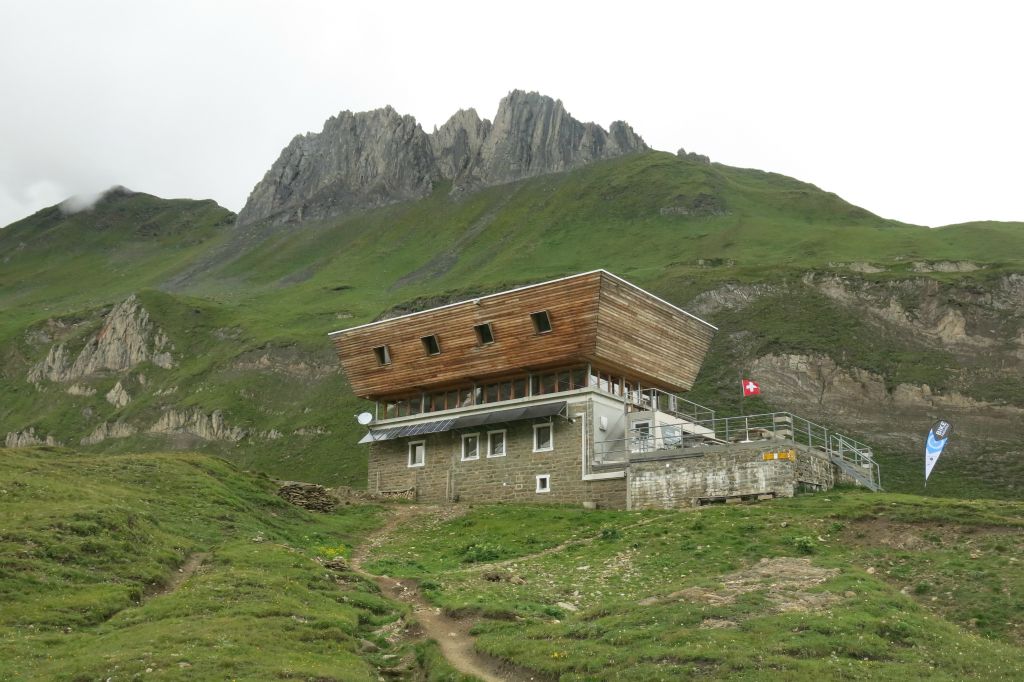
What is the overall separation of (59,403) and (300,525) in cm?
10817

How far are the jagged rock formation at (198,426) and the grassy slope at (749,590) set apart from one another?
71.5 metres

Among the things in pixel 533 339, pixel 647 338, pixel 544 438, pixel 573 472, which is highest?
pixel 647 338

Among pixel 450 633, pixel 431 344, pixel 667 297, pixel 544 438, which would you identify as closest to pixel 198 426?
pixel 667 297

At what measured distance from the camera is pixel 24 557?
25.1 meters

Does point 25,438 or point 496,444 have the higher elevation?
point 25,438

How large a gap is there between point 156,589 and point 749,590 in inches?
635

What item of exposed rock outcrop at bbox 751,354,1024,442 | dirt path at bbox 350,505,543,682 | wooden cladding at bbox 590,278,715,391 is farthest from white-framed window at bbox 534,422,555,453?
exposed rock outcrop at bbox 751,354,1024,442

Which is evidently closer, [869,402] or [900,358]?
[869,402]

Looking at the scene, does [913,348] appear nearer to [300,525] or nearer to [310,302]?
[300,525]

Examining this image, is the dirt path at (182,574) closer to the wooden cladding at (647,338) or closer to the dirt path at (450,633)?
the dirt path at (450,633)

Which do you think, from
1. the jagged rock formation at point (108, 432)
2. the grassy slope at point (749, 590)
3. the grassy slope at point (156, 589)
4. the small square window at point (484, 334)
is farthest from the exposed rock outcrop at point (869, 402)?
the jagged rock formation at point (108, 432)

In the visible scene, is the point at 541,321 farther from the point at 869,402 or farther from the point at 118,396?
the point at 118,396

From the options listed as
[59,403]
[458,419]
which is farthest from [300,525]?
[59,403]

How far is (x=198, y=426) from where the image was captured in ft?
364
